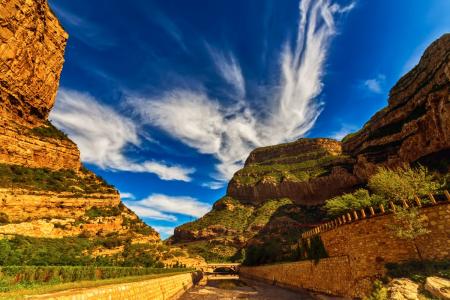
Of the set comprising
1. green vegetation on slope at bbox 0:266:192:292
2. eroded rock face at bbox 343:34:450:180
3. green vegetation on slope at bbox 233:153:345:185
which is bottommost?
green vegetation on slope at bbox 0:266:192:292

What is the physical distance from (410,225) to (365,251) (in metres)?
4.81

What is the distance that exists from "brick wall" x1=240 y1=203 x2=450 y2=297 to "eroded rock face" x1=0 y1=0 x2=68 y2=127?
6642cm

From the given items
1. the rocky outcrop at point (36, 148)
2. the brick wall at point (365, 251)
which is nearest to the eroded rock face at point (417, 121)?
the brick wall at point (365, 251)

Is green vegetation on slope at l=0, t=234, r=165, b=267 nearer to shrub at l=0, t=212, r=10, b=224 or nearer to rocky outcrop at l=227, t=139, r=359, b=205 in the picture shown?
shrub at l=0, t=212, r=10, b=224

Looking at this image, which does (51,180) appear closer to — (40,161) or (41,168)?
(41,168)

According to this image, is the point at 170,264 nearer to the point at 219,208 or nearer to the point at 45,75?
the point at 45,75

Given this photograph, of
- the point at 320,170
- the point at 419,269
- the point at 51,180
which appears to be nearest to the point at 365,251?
the point at 419,269

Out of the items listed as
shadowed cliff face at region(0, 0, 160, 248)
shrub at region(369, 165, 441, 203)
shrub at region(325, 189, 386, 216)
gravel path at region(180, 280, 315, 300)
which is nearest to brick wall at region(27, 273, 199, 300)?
gravel path at region(180, 280, 315, 300)

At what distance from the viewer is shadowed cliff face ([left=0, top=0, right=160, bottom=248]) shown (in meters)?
43.6

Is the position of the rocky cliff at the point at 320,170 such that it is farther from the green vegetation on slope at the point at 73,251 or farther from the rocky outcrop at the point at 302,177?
the green vegetation on slope at the point at 73,251

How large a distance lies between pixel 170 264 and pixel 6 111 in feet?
161

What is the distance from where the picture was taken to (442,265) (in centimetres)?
1408

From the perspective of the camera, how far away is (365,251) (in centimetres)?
1928

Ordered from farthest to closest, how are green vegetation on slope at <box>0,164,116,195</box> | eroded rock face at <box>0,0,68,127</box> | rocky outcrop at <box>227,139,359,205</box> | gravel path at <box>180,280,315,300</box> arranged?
1. rocky outcrop at <box>227,139,359,205</box>
2. eroded rock face at <box>0,0,68,127</box>
3. green vegetation on slope at <box>0,164,116,195</box>
4. gravel path at <box>180,280,315,300</box>
